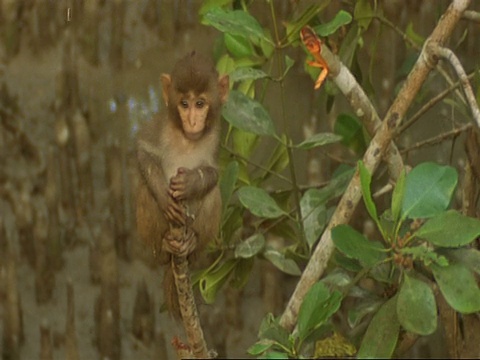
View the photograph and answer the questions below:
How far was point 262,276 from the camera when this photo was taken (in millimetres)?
1963

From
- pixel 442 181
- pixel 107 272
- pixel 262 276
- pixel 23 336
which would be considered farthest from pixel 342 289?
pixel 23 336

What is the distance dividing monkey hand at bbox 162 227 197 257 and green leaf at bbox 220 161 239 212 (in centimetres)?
15

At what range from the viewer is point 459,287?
1.33m

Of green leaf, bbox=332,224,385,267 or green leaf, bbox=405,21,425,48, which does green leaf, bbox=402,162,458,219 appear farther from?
green leaf, bbox=405,21,425,48

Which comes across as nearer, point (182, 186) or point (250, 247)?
point (182, 186)

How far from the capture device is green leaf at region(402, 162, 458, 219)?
1346mm

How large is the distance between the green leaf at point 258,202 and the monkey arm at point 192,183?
22 centimetres

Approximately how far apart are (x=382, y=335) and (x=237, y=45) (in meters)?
0.62

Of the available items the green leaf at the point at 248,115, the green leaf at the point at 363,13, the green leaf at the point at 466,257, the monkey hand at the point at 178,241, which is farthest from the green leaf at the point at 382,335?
the green leaf at the point at 363,13

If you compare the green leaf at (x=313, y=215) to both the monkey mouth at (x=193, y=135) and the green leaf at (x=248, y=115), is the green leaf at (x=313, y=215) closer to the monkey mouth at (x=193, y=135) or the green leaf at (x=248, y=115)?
the green leaf at (x=248, y=115)

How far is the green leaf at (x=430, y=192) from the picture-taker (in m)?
1.35

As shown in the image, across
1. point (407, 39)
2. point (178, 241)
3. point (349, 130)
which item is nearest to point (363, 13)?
point (407, 39)

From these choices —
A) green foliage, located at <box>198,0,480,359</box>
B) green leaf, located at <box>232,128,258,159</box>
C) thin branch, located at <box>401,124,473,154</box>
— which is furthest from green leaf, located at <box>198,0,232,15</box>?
thin branch, located at <box>401,124,473,154</box>

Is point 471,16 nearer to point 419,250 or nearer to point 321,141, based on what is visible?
point 321,141
